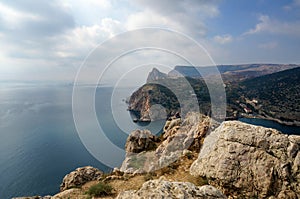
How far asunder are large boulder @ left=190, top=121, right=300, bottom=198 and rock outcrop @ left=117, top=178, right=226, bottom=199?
4.02 meters

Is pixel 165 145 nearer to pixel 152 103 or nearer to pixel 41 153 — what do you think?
pixel 41 153

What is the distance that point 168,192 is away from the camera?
4.99 meters

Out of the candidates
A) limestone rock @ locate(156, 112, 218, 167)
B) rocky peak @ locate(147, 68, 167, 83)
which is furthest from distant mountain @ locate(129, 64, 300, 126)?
limestone rock @ locate(156, 112, 218, 167)

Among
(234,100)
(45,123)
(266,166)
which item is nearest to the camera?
(266,166)

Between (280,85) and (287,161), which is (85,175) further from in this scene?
(280,85)

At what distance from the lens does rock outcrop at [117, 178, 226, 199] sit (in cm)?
492

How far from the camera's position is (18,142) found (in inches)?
2256

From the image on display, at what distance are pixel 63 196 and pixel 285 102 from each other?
455 ft

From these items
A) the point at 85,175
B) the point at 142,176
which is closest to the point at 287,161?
the point at 142,176

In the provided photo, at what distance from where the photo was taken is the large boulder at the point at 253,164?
336 inches

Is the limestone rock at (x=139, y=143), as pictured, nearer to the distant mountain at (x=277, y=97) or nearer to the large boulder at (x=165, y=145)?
the large boulder at (x=165, y=145)

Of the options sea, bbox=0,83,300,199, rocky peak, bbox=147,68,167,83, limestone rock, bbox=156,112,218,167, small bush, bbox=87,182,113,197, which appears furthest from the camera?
sea, bbox=0,83,300,199

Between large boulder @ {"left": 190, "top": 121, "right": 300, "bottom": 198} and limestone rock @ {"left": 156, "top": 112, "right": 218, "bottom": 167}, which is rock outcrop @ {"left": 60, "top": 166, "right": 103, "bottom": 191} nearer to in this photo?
limestone rock @ {"left": 156, "top": 112, "right": 218, "bottom": 167}

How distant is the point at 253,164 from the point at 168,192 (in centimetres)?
586
